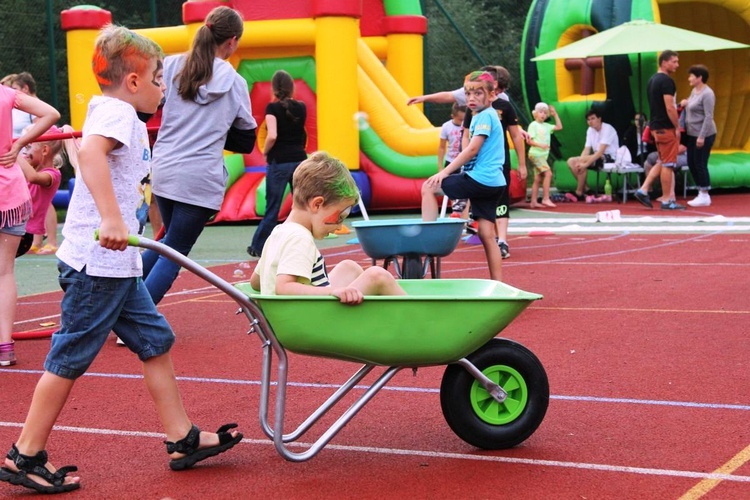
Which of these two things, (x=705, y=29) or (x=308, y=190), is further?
(x=705, y=29)

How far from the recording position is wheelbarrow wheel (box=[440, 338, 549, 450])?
4.17 m

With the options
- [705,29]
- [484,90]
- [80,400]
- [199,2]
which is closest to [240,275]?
[484,90]

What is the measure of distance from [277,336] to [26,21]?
1810 centimetres

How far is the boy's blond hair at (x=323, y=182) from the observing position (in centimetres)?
407

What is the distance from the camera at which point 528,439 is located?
4.37 metres

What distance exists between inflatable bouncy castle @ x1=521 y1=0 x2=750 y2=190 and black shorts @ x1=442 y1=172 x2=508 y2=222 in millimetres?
10973

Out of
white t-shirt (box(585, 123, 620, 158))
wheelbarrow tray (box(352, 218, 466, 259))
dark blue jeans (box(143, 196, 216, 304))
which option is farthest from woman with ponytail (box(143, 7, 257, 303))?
white t-shirt (box(585, 123, 620, 158))

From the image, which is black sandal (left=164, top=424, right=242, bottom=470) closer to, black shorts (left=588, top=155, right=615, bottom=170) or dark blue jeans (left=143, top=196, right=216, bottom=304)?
dark blue jeans (left=143, top=196, right=216, bottom=304)

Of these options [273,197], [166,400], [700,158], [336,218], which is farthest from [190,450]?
[700,158]

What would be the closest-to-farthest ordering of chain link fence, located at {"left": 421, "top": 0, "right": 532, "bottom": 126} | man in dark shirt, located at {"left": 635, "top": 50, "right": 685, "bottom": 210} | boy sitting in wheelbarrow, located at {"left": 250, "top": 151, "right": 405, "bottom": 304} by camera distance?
boy sitting in wheelbarrow, located at {"left": 250, "top": 151, "right": 405, "bottom": 304} < man in dark shirt, located at {"left": 635, "top": 50, "right": 685, "bottom": 210} < chain link fence, located at {"left": 421, "top": 0, "right": 532, "bottom": 126}

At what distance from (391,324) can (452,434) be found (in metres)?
0.82

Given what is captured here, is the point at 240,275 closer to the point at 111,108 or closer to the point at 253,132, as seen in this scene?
the point at 253,132

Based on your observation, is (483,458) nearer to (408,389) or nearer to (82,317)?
(408,389)

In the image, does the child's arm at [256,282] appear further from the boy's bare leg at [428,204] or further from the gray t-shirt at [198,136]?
the boy's bare leg at [428,204]
